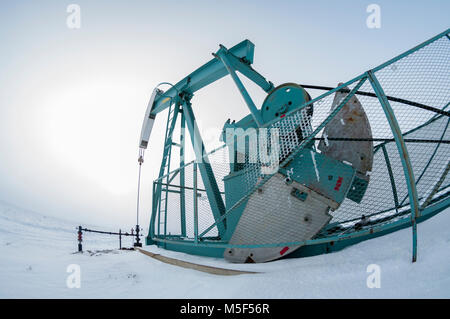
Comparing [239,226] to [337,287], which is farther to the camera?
[239,226]

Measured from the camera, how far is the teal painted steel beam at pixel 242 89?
3989 mm

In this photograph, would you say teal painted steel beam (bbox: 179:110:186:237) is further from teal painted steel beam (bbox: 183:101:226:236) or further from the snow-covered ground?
the snow-covered ground

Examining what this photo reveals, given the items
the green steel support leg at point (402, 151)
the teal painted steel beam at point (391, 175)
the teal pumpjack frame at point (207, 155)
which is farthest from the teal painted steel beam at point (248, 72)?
the green steel support leg at point (402, 151)

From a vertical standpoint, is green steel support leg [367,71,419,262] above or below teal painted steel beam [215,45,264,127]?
below

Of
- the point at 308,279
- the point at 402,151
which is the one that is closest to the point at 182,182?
the point at 308,279

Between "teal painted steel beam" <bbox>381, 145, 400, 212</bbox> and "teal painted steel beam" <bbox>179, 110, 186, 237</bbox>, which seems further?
"teal painted steel beam" <bbox>179, 110, 186, 237</bbox>

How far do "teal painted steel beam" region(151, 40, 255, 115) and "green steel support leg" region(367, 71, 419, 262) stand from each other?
3.64 metres

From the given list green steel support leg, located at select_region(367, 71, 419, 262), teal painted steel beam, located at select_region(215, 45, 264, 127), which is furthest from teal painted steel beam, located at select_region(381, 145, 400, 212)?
teal painted steel beam, located at select_region(215, 45, 264, 127)

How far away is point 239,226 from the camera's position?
321 centimetres

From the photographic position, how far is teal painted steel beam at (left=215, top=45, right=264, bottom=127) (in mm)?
3989

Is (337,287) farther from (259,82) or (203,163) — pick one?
(259,82)

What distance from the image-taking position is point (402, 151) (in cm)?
185
